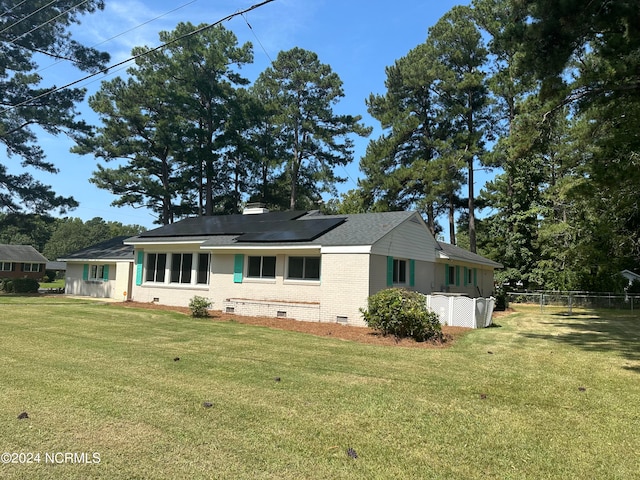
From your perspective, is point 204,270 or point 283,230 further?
point 204,270

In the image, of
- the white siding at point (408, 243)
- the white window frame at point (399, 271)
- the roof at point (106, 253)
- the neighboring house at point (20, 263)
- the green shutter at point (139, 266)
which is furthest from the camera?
the neighboring house at point (20, 263)

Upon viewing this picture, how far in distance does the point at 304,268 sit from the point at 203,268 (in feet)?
19.9

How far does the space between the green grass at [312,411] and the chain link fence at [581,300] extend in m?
19.9

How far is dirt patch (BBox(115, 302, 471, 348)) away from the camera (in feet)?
37.1

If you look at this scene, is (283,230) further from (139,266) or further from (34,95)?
(34,95)

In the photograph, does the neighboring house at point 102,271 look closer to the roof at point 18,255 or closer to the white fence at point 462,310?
the white fence at point 462,310

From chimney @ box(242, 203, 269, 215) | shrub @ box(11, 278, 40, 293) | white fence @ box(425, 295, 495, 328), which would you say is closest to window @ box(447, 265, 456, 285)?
white fence @ box(425, 295, 495, 328)

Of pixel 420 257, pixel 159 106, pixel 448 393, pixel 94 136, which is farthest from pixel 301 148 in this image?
pixel 448 393

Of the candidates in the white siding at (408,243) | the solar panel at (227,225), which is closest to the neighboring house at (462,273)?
the white siding at (408,243)

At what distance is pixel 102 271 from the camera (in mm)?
28047

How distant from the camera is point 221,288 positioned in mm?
18656

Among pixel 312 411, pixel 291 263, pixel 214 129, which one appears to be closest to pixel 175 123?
pixel 214 129

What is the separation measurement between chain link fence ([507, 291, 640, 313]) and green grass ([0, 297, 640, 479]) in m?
19.9

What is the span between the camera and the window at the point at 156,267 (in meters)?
21.6
